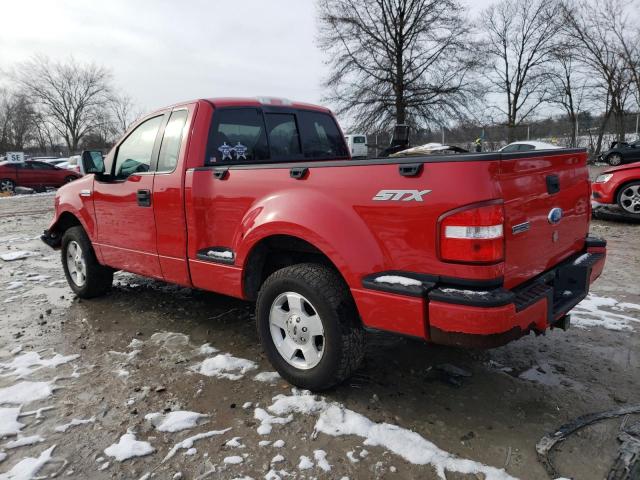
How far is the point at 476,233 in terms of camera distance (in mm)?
2254

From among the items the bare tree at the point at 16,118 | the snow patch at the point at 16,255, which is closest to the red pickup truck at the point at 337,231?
the snow patch at the point at 16,255

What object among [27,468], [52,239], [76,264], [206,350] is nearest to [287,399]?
[206,350]

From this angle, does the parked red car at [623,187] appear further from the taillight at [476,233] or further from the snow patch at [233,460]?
the snow patch at [233,460]

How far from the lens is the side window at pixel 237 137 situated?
12.4 ft

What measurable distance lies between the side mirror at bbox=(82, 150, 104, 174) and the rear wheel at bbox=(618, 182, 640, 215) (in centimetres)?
851

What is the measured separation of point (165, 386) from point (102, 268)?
2370mm

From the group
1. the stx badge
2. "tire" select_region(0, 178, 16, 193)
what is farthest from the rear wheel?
"tire" select_region(0, 178, 16, 193)

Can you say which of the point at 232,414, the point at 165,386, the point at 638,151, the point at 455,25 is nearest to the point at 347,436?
the point at 232,414

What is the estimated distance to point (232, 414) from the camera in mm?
2863

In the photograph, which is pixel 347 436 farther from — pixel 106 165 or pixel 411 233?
pixel 106 165

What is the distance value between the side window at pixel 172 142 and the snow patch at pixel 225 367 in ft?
5.02

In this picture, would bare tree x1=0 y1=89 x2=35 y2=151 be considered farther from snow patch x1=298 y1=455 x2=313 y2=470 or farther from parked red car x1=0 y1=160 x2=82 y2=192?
snow patch x1=298 y1=455 x2=313 y2=470

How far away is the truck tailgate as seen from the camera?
7.82ft

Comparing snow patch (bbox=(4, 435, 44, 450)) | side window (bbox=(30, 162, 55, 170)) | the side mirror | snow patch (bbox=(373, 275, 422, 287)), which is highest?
side window (bbox=(30, 162, 55, 170))
